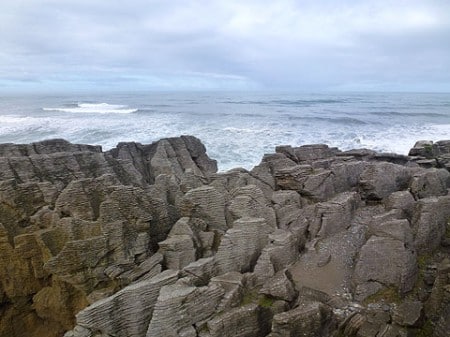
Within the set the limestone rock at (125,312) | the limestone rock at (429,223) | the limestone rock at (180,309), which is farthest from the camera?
the limestone rock at (429,223)

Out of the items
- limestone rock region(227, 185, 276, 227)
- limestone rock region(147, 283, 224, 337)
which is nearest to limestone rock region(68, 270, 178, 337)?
limestone rock region(147, 283, 224, 337)

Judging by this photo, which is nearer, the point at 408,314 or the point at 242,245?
the point at 408,314

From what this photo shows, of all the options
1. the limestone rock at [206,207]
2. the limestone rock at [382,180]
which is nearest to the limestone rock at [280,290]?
the limestone rock at [206,207]

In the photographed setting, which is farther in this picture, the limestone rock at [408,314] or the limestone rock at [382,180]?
the limestone rock at [382,180]

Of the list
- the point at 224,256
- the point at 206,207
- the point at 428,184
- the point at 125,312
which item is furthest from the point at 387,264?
the point at 125,312

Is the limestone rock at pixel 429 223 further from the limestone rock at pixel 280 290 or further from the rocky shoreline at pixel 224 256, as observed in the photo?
the limestone rock at pixel 280 290

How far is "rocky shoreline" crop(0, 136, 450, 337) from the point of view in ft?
27.4

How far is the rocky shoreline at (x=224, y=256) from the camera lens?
834cm

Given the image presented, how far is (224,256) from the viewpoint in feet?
33.7

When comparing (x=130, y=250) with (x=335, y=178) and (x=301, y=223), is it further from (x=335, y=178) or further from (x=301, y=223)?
(x=335, y=178)

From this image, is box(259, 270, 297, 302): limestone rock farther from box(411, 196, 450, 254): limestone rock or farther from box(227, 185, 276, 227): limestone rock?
box(411, 196, 450, 254): limestone rock

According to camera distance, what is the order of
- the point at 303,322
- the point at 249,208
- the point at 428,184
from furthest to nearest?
the point at 428,184
the point at 249,208
the point at 303,322

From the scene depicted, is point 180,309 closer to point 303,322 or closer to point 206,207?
point 303,322

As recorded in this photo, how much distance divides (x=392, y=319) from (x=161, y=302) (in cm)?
455
